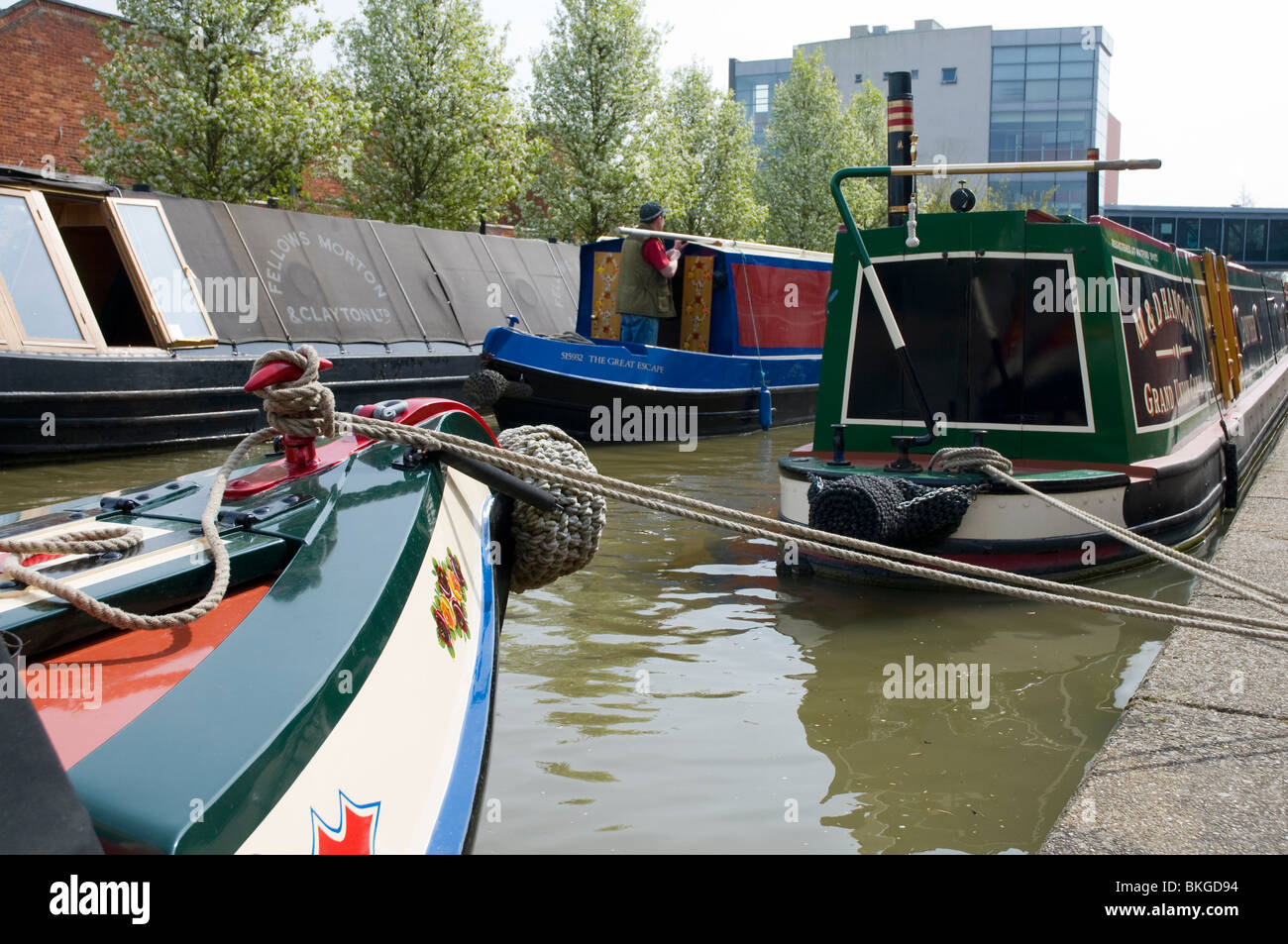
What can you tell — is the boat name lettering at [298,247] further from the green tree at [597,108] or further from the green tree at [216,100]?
A: the green tree at [597,108]

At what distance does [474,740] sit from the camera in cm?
248

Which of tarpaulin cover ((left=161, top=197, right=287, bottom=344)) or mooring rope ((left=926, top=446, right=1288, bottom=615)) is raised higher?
tarpaulin cover ((left=161, top=197, right=287, bottom=344))

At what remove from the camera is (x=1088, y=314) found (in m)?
6.04

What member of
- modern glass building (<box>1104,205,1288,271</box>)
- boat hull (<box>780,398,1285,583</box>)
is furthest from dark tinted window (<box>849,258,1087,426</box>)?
modern glass building (<box>1104,205,1288,271</box>)

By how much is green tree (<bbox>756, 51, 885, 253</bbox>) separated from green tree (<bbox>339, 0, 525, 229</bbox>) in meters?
15.2

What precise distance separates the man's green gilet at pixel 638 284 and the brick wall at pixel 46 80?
1370 cm

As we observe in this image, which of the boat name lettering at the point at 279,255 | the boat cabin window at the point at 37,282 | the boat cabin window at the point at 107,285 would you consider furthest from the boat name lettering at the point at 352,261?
the boat cabin window at the point at 37,282

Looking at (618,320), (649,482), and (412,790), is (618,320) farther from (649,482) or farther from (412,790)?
(412,790)

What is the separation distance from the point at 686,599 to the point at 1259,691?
2.94 metres

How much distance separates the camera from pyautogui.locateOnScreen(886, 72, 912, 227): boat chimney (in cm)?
679
